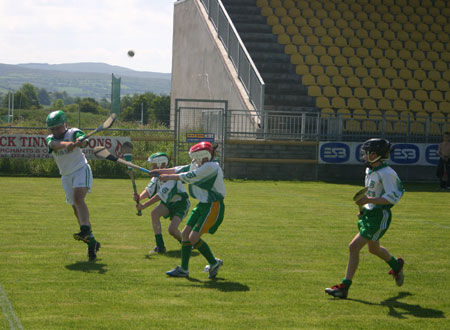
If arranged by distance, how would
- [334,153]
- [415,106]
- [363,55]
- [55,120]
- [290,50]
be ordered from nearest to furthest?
[55,120] → [334,153] → [415,106] → [290,50] → [363,55]

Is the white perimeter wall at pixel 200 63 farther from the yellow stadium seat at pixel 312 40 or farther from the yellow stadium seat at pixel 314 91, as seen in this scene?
the yellow stadium seat at pixel 312 40

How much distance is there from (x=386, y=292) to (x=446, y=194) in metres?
14.8

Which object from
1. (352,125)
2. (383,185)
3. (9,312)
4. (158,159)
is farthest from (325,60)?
(9,312)

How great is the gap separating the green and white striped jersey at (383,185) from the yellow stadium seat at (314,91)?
21459 mm

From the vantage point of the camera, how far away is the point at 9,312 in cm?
617

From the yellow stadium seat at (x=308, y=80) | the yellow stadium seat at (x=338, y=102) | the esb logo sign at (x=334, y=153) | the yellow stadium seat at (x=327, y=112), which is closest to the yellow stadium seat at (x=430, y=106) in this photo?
the yellow stadium seat at (x=338, y=102)

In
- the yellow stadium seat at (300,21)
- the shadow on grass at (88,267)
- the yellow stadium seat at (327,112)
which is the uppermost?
the yellow stadium seat at (300,21)

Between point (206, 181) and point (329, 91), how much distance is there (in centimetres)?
2156

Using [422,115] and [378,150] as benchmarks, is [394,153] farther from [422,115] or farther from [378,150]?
[378,150]

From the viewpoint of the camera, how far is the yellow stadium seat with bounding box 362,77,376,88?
29.4 metres

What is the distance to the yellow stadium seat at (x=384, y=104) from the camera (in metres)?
28.4

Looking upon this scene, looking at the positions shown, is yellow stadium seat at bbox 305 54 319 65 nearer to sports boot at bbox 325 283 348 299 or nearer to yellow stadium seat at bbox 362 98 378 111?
yellow stadium seat at bbox 362 98 378 111

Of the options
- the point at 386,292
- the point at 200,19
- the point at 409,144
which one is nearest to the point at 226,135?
the point at 409,144

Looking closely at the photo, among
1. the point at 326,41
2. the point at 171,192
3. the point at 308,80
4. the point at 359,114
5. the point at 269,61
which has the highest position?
the point at 326,41
